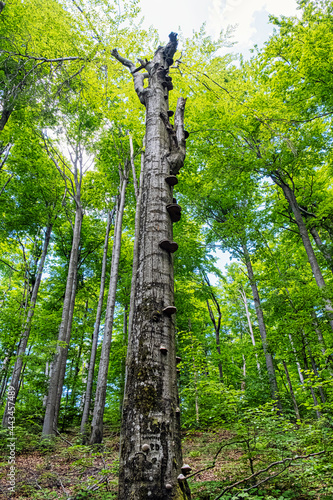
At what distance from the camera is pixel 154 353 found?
6.26 feet

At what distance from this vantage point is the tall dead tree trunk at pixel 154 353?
60.6 inches

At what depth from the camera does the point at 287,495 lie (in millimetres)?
3225

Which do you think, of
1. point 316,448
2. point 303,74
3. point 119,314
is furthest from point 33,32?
point 119,314

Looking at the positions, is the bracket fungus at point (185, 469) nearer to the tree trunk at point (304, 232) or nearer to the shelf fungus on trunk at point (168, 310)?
the shelf fungus on trunk at point (168, 310)

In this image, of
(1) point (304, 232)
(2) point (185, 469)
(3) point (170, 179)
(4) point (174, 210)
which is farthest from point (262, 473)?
(1) point (304, 232)

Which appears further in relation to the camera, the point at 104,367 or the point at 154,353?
the point at 104,367

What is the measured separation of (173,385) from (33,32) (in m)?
11.3

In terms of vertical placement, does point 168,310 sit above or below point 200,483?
above

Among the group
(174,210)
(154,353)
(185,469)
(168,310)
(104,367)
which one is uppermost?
(174,210)

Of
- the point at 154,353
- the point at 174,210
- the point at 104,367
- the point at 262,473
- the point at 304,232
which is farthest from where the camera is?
the point at 304,232

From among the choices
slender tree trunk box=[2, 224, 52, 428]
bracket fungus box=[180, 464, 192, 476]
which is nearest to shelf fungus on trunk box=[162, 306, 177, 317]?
bracket fungus box=[180, 464, 192, 476]

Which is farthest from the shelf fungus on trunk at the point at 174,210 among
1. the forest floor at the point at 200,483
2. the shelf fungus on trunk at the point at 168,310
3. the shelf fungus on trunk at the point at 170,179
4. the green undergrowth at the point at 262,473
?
the forest floor at the point at 200,483

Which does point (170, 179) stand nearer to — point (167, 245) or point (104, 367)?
point (167, 245)

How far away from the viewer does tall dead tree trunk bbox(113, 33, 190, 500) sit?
1540 millimetres
